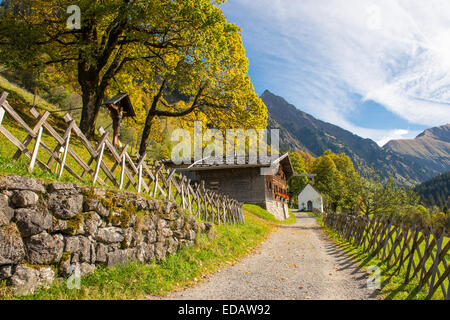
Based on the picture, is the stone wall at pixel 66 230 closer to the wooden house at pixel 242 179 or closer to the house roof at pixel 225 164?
the house roof at pixel 225 164

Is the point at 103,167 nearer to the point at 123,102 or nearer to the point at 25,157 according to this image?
the point at 25,157

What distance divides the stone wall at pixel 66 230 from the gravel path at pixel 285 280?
1653 mm

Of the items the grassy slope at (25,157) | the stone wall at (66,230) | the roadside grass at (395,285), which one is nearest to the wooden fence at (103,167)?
the grassy slope at (25,157)

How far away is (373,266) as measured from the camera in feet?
30.6

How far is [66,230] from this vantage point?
525 cm

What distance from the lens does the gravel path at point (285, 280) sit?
6.26 metres

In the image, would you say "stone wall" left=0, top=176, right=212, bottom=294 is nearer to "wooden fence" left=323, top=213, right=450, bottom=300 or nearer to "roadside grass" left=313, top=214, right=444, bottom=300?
"roadside grass" left=313, top=214, right=444, bottom=300

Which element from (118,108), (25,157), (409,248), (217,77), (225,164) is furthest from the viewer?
(225,164)

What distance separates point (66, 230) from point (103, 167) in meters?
2.42

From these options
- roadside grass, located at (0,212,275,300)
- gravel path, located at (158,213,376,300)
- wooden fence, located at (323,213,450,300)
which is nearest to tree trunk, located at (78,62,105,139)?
roadside grass, located at (0,212,275,300)

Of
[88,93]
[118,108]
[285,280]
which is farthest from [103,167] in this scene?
[118,108]

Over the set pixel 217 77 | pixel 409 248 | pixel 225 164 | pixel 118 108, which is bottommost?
pixel 409 248
